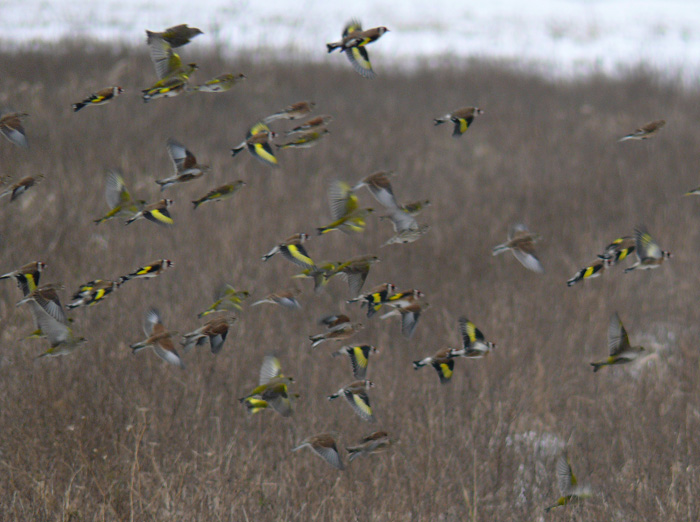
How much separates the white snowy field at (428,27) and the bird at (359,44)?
10.1 metres

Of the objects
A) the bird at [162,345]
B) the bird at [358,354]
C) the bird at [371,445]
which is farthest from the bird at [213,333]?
the bird at [371,445]

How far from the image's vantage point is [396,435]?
3.64 meters

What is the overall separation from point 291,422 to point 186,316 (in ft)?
4.19

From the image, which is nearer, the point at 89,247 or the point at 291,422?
the point at 291,422

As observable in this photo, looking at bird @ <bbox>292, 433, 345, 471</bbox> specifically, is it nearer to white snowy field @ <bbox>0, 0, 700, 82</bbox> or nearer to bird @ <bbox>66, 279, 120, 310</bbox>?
bird @ <bbox>66, 279, 120, 310</bbox>

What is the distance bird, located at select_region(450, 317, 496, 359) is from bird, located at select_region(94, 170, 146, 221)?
1119 mm

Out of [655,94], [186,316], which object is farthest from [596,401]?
[655,94]

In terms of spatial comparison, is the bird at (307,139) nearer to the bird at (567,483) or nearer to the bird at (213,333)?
the bird at (213,333)

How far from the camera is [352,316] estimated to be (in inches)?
209

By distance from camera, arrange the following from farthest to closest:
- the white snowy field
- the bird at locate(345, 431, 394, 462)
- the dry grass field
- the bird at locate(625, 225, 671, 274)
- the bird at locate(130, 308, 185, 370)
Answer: the white snowy field, the dry grass field, the bird at locate(345, 431, 394, 462), the bird at locate(625, 225, 671, 274), the bird at locate(130, 308, 185, 370)

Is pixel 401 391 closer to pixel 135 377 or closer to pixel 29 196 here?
pixel 135 377

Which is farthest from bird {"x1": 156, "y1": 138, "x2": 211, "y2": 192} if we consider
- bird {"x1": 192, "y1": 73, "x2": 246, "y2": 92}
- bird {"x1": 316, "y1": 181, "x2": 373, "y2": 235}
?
bird {"x1": 316, "y1": 181, "x2": 373, "y2": 235}

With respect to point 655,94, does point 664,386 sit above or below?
above

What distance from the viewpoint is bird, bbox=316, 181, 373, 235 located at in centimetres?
237
